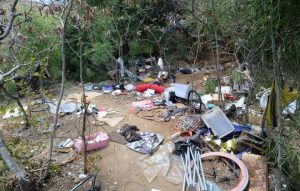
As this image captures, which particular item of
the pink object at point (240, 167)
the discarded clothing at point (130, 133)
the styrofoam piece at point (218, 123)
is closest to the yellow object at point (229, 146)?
the styrofoam piece at point (218, 123)

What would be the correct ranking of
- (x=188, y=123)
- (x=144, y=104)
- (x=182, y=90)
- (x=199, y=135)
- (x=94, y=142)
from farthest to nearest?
1. (x=144, y=104)
2. (x=182, y=90)
3. (x=188, y=123)
4. (x=199, y=135)
5. (x=94, y=142)

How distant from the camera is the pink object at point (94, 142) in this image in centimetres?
521

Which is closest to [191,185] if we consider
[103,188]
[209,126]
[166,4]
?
[103,188]

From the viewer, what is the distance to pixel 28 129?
21.0 feet

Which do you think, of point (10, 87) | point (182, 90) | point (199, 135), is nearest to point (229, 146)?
point (199, 135)

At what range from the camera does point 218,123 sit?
19.0 ft

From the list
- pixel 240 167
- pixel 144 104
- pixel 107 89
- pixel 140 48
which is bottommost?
pixel 240 167

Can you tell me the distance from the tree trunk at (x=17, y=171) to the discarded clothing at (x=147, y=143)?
1.82 metres

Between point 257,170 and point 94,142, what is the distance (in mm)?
2567

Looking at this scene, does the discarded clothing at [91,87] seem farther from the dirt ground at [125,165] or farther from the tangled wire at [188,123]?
the tangled wire at [188,123]

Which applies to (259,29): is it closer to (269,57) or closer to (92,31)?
(269,57)

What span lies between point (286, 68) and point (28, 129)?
203 inches

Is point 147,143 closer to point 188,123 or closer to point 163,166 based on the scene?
point 163,166

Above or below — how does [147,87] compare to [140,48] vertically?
below
